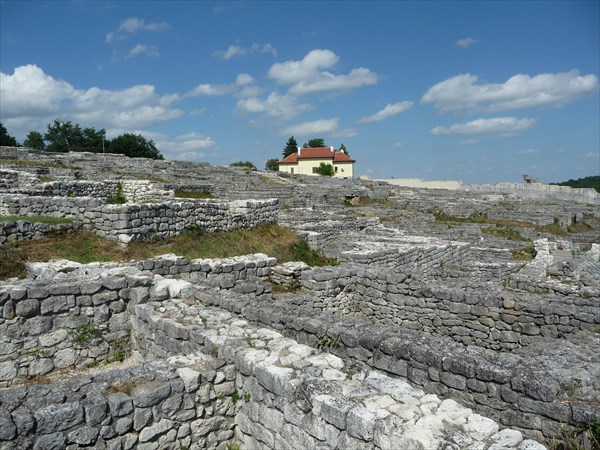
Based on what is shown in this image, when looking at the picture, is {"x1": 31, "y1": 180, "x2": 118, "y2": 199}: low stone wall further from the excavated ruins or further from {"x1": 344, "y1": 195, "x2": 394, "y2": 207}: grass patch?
{"x1": 344, "y1": 195, "x2": 394, "y2": 207}: grass patch

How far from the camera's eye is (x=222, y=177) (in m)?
43.0

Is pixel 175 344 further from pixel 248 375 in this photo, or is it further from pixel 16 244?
pixel 16 244

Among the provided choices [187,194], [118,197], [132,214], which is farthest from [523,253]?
[118,197]

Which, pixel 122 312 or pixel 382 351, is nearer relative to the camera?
pixel 382 351

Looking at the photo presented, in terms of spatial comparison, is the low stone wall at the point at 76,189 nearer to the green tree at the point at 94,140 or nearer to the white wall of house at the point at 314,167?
the green tree at the point at 94,140

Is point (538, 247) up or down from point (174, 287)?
down

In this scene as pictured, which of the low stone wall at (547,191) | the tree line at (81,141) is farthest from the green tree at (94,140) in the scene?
the low stone wall at (547,191)

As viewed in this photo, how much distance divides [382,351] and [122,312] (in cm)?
378

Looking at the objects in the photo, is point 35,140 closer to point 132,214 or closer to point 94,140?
point 94,140

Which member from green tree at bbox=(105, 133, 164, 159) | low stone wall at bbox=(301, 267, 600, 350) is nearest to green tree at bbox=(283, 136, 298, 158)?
green tree at bbox=(105, 133, 164, 159)

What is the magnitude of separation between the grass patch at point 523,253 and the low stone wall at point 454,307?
10.3 metres

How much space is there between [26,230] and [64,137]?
235 feet

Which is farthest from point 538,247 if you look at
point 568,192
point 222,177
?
point 568,192

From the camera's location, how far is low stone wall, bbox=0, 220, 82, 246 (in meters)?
9.61
